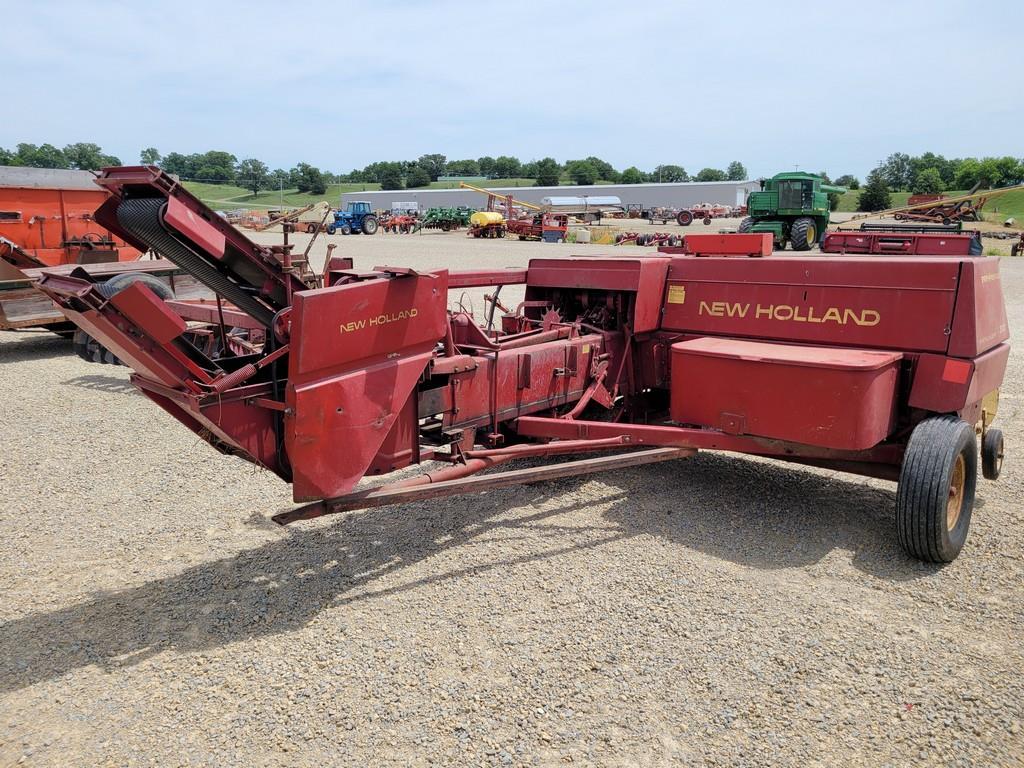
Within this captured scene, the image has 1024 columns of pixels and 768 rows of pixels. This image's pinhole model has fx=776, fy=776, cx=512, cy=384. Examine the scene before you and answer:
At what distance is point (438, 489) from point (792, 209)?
24.8 meters

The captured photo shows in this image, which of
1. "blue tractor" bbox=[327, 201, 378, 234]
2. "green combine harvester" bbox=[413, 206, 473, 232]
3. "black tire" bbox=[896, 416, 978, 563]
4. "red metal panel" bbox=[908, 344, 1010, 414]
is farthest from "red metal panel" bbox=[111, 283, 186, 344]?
"green combine harvester" bbox=[413, 206, 473, 232]

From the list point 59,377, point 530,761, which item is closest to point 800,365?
point 530,761

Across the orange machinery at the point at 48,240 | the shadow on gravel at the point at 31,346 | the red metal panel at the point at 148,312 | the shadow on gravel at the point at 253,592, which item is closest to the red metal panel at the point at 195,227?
the red metal panel at the point at 148,312

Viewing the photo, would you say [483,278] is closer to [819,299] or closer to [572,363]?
[572,363]

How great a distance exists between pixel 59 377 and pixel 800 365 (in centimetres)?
823

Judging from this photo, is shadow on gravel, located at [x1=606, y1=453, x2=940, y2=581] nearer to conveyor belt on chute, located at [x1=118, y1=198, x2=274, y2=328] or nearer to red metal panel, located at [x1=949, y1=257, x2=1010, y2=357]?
red metal panel, located at [x1=949, y1=257, x2=1010, y2=357]

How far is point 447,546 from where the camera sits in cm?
439

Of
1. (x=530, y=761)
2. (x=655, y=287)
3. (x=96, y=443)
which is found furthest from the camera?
(x=96, y=443)

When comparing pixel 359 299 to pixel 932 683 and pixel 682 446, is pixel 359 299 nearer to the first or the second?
pixel 682 446

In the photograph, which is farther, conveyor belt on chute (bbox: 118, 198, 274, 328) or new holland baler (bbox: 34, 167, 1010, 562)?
new holland baler (bbox: 34, 167, 1010, 562)

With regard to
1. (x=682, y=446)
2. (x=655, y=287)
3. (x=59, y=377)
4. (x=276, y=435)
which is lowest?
(x=59, y=377)

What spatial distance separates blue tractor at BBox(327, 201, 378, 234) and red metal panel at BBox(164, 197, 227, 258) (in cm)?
3937

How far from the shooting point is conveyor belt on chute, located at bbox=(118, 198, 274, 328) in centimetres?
309

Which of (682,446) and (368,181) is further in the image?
(368,181)
